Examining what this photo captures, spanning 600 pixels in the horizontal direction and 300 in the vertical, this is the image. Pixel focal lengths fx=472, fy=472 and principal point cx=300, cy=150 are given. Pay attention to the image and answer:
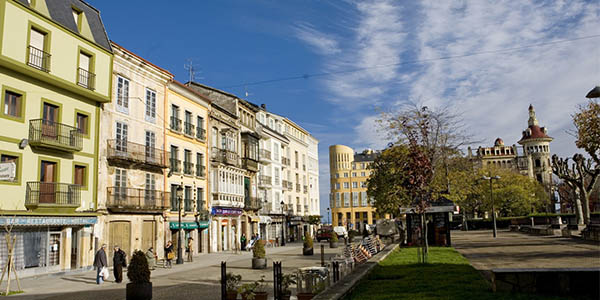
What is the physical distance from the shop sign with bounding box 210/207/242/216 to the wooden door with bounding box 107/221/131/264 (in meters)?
10.1

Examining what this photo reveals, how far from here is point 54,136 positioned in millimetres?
22656

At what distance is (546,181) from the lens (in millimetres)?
115562

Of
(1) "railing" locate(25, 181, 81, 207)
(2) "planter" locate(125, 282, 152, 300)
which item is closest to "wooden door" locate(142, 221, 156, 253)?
(1) "railing" locate(25, 181, 81, 207)

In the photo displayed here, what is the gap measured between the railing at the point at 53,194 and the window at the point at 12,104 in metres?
3.17

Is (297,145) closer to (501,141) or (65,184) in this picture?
(65,184)

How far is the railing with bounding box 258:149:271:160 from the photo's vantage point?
5038 cm

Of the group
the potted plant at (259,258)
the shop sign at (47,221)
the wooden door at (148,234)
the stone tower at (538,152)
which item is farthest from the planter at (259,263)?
the stone tower at (538,152)

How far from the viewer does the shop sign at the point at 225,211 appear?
123 ft

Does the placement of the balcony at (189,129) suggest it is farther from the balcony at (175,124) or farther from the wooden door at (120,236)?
the wooden door at (120,236)

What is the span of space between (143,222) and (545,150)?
11294 centimetres

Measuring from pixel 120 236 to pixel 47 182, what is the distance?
635 centimetres

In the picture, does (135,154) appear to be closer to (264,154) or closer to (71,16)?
(71,16)

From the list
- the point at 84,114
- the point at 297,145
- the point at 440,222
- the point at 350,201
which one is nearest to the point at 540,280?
the point at 440,222

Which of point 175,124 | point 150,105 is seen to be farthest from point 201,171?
point 150,105
